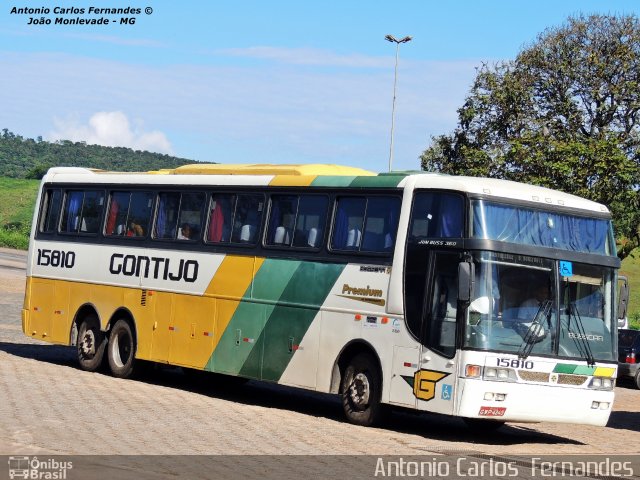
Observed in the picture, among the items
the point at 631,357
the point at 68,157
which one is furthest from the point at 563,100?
the point at 68,157

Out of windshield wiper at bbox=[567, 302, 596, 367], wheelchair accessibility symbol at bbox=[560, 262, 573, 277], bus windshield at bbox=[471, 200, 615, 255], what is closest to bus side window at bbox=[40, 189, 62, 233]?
bus windshield at bbox=[471, 200, 615, 255]

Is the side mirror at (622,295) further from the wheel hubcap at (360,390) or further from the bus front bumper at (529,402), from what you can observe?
the wheel hubcap at (360,390)

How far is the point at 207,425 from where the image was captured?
611 inches

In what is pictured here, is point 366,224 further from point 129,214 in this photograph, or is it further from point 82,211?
point 82,211

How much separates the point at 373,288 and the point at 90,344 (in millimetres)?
7582

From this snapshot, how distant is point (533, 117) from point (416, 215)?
35.5m

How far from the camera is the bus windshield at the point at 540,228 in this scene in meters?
16.5

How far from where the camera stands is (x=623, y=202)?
4953 centimetres

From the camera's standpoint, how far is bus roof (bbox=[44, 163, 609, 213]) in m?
16.9

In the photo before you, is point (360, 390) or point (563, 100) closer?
point (360, 390)

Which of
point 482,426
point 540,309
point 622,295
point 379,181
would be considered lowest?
point 482,426

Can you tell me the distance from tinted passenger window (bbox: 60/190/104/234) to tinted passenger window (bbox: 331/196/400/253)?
6.58 meters

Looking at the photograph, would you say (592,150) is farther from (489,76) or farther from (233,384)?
(233,384)

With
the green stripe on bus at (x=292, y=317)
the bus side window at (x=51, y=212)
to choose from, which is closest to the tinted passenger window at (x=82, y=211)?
the bus side window at (x=51, y=212)
